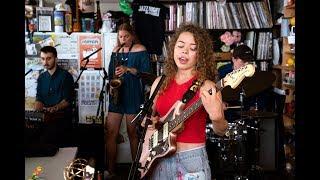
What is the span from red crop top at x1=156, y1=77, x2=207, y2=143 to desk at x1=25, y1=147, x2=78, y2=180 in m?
0.47

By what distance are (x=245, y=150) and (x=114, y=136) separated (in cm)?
106

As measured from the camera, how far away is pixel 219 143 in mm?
3102

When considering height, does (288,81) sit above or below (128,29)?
below

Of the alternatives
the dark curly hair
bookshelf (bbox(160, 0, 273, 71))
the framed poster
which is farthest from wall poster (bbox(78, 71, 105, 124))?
bookshelf (bbox(160, 0, 273, 71))

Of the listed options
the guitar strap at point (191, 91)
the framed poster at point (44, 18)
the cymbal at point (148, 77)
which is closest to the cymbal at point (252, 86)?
the cymbal at point (148, 77)

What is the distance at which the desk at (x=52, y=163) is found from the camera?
5.16 feet

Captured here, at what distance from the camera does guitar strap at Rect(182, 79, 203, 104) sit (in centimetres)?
153

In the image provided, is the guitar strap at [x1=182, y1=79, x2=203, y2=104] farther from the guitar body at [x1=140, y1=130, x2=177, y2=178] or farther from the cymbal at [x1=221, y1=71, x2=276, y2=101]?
the cymbal at [x1=221, y1=71, x2=276, y2=101]

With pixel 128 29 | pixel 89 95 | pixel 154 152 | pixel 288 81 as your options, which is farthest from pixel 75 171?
pixel 288 81

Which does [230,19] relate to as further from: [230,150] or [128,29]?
[230,150]

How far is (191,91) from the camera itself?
153cm

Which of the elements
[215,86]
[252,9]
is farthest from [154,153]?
[252,9]

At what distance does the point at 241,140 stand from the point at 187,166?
1643mm
